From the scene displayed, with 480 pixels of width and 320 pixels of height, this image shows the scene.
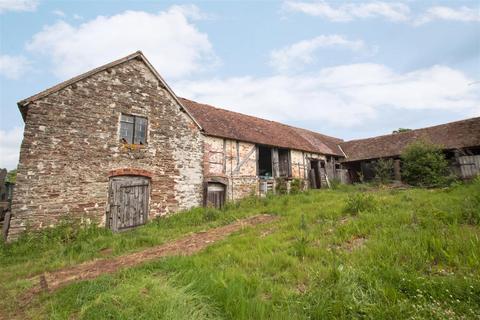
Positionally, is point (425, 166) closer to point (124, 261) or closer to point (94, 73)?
point (124, 261)

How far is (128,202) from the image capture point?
946 cm

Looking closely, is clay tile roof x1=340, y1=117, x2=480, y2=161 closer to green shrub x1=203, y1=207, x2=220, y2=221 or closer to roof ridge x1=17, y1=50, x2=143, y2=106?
green shrub x1=203, y1=207, x2=220, y2=221

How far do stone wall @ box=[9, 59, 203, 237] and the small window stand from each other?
0.71ft

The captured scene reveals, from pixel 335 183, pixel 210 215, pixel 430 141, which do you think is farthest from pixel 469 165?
pixel 210 215

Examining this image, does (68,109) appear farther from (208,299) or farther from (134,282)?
(208,299)

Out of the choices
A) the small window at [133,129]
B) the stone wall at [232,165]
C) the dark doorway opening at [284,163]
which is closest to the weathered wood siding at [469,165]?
the dark doorway opening at [284,163]

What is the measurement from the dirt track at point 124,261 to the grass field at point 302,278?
1.27 feet

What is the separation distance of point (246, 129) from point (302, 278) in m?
12.5

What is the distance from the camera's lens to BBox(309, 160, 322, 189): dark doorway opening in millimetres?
17516

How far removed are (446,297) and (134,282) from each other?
430 centimetres

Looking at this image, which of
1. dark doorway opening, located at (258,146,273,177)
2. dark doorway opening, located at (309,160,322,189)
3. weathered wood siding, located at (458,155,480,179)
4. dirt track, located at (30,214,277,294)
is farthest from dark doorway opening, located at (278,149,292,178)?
weathered wood siding, located at (458,155,480,179)

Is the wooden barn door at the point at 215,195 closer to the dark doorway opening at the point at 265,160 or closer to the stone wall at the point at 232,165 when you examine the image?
the stone wall at the point at 232,165

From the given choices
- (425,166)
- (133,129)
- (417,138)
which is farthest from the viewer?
(417,138)

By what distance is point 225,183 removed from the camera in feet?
41.2
